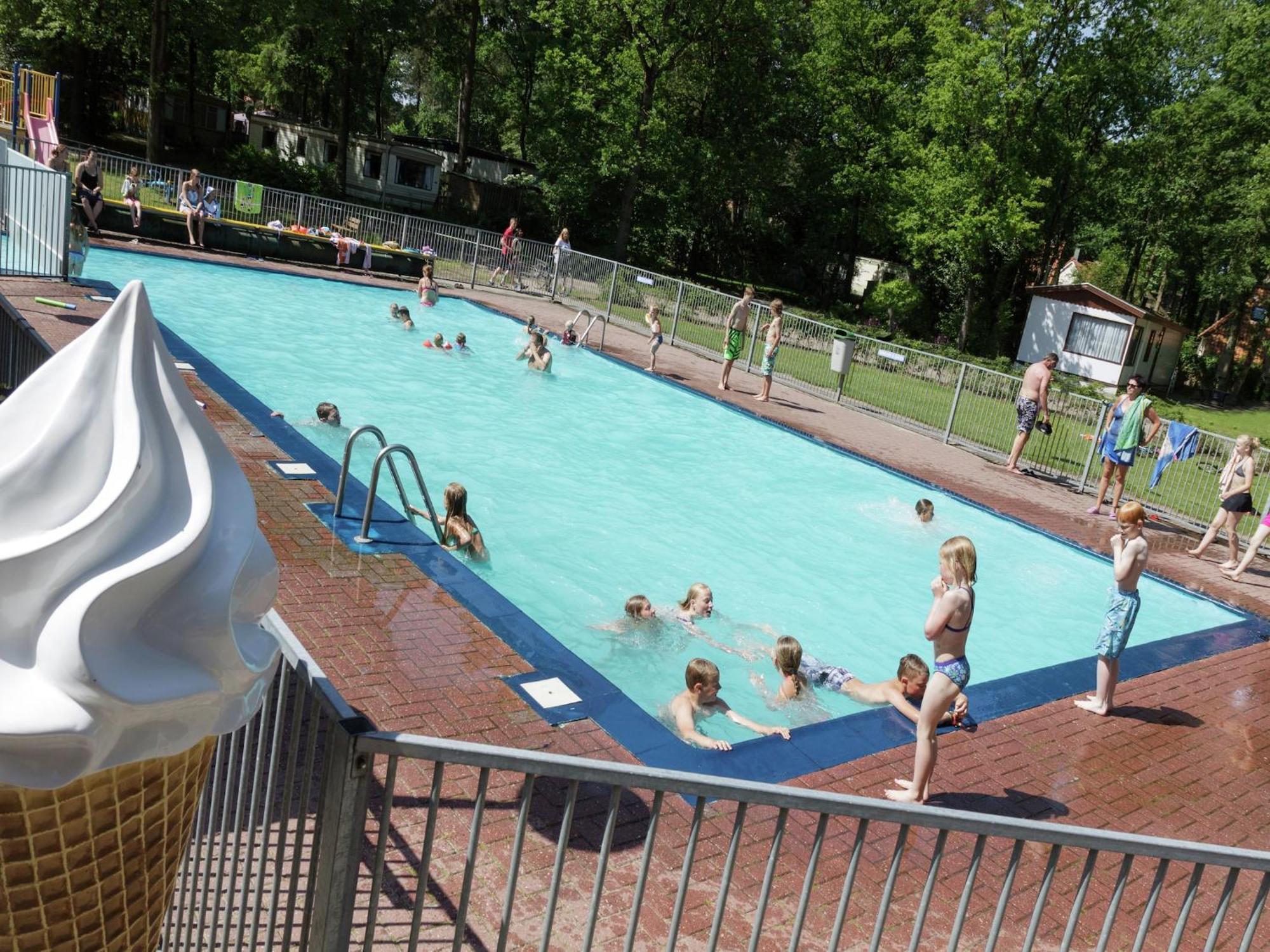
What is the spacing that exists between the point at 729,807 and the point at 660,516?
8.11m

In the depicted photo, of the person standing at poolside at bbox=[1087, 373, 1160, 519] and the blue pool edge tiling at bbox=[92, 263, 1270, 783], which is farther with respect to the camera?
the person standing at poolside at bbox=[1087, 373, 1160, 519]

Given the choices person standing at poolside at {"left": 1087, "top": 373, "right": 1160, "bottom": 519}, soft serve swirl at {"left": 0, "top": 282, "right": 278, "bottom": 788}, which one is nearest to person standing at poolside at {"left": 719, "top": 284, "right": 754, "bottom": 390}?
person standing at poolside at {"left": 1087, "top": 373, "right": 1160, "bottom": 519}

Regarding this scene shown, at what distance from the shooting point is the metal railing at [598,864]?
2795 mm

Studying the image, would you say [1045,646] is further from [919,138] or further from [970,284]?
[919,138]

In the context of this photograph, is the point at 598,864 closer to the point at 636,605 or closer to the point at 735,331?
the point at 636,605

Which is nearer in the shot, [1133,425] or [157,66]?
[1133,425]

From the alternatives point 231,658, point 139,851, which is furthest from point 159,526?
point 139,851

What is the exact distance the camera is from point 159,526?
7.75 feet

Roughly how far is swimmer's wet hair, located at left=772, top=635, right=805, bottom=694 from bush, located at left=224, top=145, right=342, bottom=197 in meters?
39.6

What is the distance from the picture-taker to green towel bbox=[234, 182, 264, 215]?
28.2 m

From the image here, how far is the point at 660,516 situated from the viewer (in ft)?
45.1

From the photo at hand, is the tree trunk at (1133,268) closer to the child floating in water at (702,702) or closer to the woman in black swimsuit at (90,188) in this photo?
the woman in black swimsuit at (90,188)

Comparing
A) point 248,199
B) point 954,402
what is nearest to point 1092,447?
point 954,402

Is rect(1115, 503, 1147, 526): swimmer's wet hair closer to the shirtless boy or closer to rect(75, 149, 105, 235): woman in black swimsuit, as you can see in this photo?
the shirtless boy
